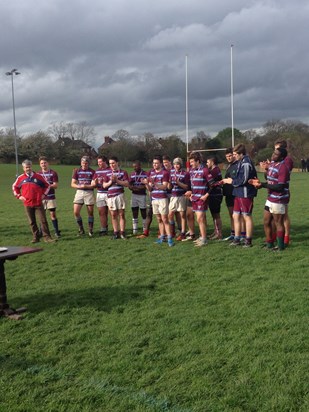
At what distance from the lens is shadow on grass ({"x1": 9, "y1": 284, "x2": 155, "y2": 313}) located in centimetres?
527

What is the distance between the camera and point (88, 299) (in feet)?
18.2

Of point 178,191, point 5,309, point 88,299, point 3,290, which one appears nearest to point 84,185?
point 178,191

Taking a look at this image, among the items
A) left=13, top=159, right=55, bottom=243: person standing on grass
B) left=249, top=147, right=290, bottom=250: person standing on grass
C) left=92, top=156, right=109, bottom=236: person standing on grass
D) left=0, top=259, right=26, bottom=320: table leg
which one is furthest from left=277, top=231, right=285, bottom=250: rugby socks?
left=13, top=159, right=55, bottom=243: person standing on grass

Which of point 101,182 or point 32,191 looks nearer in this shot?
point 32,191

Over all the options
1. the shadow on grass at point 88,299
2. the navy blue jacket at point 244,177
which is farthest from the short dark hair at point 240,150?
the shadow on grass at point 88,299

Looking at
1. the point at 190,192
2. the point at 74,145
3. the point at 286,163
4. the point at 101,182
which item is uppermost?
the point at 74,145

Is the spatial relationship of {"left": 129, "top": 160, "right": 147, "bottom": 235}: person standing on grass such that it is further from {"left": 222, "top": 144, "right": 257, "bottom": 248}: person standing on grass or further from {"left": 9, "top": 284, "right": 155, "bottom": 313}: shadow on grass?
{"left": 9, "top": 284, "right": 155, "bottom": 313}: shadow on grass

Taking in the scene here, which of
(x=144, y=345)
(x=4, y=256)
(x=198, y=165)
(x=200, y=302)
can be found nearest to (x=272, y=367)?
(x=144, y=345)

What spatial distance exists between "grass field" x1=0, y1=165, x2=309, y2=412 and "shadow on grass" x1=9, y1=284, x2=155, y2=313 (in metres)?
0.01

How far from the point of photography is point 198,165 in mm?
8906

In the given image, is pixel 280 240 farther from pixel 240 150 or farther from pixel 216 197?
pixel 216 197

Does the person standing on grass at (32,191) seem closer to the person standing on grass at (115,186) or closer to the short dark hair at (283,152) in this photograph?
the person standing on grass at (115,186)

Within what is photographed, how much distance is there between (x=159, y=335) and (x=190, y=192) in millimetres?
4906

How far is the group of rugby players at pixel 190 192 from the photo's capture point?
25.6 feet
